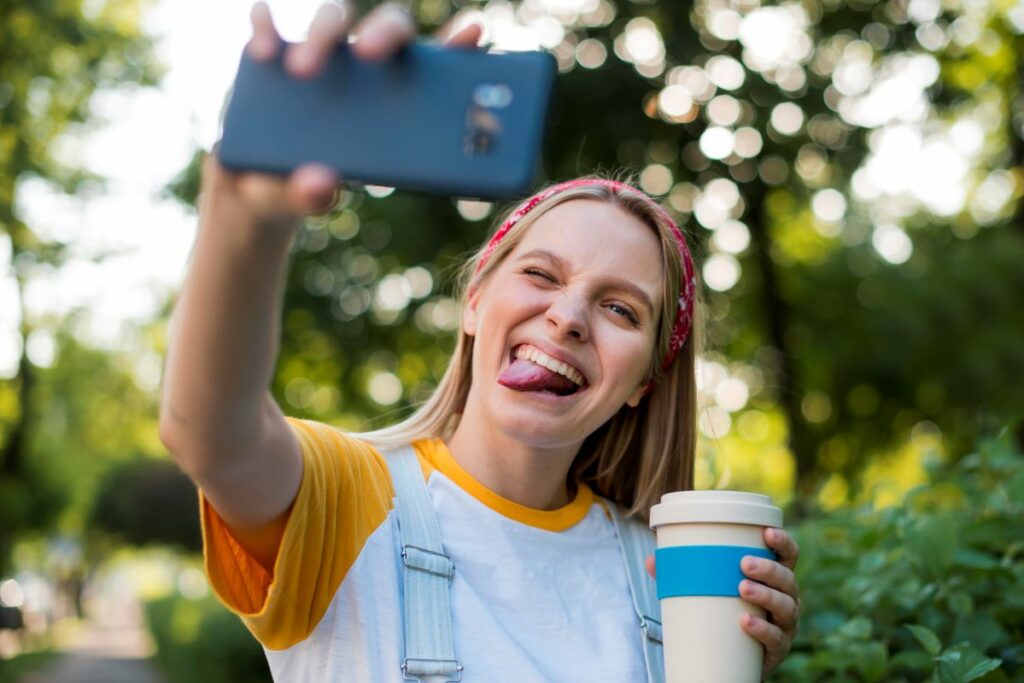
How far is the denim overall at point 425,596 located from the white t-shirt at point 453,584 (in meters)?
0.02

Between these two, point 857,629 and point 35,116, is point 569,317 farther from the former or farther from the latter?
point 35,116

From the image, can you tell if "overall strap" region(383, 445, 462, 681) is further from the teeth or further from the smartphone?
the smartphone

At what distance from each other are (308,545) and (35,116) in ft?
53.4

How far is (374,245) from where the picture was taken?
33.1ft

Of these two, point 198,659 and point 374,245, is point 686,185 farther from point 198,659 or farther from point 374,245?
point 198,659

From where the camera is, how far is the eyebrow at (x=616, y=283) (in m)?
2.08

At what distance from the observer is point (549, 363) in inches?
78.3

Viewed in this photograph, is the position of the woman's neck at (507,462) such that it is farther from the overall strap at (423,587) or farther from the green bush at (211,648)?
the green bush at (211,648)

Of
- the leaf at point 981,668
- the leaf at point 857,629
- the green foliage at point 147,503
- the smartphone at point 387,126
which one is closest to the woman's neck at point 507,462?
the leaf at point 857,629

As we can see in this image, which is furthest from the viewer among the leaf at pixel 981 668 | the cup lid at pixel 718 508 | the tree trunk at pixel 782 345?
the tree trunk at pixel 782 345

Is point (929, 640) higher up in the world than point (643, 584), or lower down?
lower down

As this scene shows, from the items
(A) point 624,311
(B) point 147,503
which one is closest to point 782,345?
(A) point 624,311

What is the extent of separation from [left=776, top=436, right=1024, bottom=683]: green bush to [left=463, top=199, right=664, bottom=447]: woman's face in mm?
758

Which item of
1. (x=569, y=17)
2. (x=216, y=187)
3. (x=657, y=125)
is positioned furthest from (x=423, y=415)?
(x=569, y=17)
